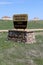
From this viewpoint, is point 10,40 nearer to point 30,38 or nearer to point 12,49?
point 30,38

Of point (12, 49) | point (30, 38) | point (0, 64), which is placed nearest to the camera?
point (0, 64)

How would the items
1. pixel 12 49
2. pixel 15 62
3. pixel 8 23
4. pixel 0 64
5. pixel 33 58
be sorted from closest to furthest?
1. pixel 0 64
2. pixel 15 62
3. pixel 33 58
4. pixel 12 49
5. pixel 8 23

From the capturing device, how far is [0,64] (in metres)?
12.3

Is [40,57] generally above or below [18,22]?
below

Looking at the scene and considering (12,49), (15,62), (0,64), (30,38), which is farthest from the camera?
(30,38)

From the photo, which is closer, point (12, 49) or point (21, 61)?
point (21, 61)

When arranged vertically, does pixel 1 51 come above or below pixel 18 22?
below

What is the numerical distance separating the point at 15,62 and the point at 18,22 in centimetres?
758

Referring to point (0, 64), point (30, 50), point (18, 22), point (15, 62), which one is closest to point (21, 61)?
point (15, 62)

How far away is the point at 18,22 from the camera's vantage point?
20.4 m

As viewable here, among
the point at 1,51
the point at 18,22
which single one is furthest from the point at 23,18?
the point at 1,51

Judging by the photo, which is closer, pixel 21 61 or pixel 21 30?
pixel 21 61

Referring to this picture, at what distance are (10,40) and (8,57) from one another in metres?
6.25

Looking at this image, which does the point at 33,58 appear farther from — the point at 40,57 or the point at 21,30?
the point at 21,30
